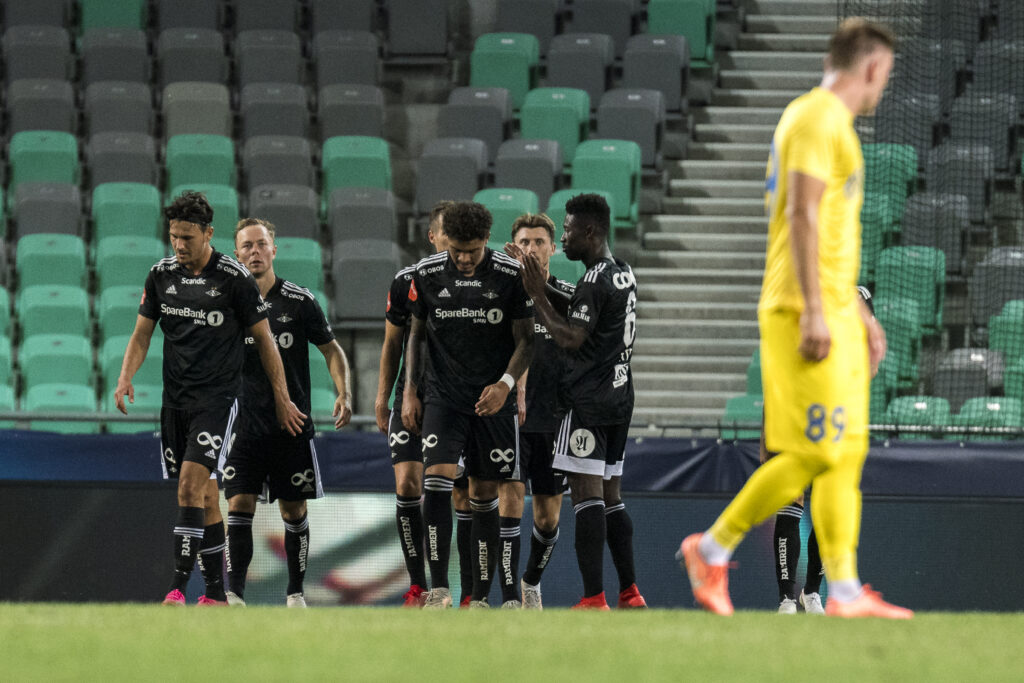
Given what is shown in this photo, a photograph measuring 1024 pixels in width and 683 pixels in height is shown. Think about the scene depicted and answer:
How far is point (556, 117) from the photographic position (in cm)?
1496

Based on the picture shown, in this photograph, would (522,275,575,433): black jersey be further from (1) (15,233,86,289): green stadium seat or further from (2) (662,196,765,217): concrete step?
(2) (662,196,765,217): concrete step

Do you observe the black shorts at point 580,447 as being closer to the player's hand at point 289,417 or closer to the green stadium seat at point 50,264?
the player's hand at point 289,417

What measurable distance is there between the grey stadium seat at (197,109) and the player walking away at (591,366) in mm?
8990

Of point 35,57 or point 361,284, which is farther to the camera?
point 35,57

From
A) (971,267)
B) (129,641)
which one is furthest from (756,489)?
(971,267)

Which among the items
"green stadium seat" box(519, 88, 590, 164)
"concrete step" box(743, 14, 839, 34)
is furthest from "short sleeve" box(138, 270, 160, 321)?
"concrete step" box(743, 14, 839, 34)

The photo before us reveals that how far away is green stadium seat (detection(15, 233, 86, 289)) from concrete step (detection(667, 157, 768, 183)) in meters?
6.43

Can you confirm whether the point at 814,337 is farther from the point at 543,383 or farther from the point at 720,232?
the point at 720,232

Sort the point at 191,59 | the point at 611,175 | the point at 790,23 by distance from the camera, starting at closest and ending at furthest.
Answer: the point at 611,175 → the point at 191,59 → the point at 790,23

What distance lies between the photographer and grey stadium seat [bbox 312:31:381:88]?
1591 centimetres

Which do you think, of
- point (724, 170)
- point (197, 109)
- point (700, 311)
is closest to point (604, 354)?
point (700, 311)

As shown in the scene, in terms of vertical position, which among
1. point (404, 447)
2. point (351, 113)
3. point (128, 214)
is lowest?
point (404, 447)

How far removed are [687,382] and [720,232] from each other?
2416 millimetres

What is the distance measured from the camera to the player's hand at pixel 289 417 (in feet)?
25.6
